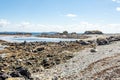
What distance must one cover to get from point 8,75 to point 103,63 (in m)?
14.1

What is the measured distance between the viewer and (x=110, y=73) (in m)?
29.9

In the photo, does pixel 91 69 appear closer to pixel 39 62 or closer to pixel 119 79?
pixel 119 79

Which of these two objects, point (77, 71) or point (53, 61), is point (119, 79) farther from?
point (53, 61)

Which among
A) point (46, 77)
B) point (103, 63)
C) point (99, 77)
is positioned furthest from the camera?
point (103, 63)

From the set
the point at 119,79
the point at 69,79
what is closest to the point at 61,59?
the point at 69,79

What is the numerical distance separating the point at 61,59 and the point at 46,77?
43.1 ft

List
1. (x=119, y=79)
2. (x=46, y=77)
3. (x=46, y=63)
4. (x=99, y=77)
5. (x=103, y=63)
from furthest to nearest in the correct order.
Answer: (x=46, y=63) → (x=103, y=63) → (x=46, y=77) → (x=99, y=77) → (x=119, y=79)

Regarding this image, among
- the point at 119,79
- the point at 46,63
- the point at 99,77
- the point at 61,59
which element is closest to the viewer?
the point at 119,79

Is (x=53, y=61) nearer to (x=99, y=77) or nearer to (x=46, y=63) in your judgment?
(x=46, y=63)

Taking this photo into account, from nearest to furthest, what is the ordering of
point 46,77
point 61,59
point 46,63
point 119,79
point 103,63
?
point 119,79, point 46,77, point 103,63, point 46,63, point 61,59

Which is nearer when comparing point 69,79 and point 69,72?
point 69,79

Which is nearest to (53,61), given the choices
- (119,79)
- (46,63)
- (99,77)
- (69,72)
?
(46,63)

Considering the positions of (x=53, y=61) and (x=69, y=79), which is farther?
(x=53, y=61)

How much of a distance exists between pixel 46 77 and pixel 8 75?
567 centimetres
